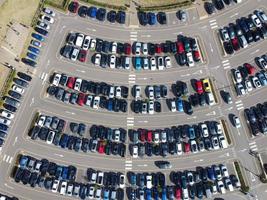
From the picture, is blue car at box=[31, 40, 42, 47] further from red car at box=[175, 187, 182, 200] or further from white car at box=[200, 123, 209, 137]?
red car at box=[175, 187, 182, 200]

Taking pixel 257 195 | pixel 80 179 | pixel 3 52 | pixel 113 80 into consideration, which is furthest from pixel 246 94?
pixel 3 52

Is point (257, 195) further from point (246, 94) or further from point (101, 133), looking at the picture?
point (101, 133)

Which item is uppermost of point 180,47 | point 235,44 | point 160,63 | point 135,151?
point 235,44

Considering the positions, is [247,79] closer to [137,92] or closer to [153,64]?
[153,64]

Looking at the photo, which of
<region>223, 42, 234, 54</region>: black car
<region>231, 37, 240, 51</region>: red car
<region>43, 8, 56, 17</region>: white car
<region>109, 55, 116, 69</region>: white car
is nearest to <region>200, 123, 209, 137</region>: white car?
<region>223, 42, 234, 54</region>: black car

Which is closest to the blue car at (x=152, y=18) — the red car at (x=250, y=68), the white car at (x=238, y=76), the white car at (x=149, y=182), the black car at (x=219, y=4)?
the black car at (x=219, y=4)

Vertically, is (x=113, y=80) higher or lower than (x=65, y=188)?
higher

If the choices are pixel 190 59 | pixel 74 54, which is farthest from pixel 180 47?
pixel 74 54
